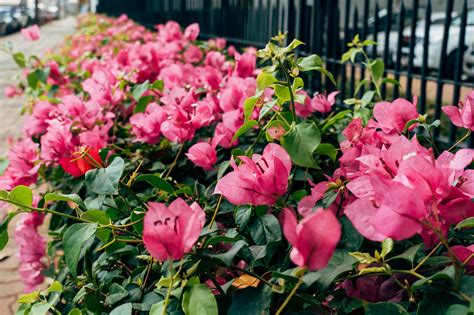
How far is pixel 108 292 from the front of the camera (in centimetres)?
128

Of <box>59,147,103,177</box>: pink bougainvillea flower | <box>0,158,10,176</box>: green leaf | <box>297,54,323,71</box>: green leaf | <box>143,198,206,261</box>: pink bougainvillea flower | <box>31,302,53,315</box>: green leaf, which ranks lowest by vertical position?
<box>31,302,53,315</box>: green leaf

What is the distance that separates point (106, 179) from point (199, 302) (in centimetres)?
41

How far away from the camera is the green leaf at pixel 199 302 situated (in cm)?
89

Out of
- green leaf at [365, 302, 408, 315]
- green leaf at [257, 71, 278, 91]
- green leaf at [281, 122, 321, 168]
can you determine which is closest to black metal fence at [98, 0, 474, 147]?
green leaf at [257, 71, 278, 91]

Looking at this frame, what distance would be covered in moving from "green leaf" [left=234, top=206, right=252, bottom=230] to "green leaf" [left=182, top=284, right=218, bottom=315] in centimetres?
28

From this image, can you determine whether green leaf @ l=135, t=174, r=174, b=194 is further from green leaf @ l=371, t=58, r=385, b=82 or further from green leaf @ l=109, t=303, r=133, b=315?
green leaf @ l=371, t=58, r=385, b=82

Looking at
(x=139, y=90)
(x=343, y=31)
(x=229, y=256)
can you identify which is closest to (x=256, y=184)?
(x=229, y=256)

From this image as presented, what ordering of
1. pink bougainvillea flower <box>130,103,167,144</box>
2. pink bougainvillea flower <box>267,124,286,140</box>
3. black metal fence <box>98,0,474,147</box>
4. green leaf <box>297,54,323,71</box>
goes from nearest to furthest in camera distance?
1. pink bougainvillea flower <box>267,124,286,140</box>
2. green leaf <box>297,54,323,71</box>
3. pink bougainvillea flower <box>130,103,167,144</box>
4. black metal fence <box>98,0,474,147</box>

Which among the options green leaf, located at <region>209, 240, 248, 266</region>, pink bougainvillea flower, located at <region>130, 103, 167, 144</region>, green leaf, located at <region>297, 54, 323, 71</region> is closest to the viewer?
green leaf, located at <region>209, 240, 248, 266</region>

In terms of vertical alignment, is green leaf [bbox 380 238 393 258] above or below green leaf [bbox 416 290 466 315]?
above

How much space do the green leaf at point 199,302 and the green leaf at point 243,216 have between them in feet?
0.93

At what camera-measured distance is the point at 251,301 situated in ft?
3.08

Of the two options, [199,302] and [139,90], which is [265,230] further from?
[139,90]

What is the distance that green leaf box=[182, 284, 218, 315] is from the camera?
89 centimetres
